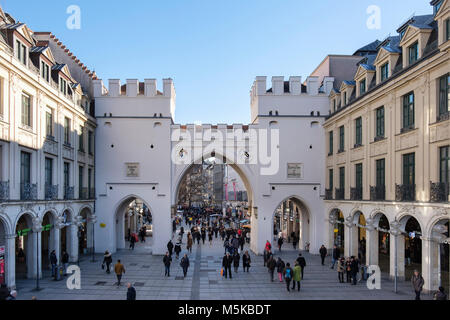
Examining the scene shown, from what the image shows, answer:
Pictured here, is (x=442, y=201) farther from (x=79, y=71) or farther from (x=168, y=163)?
(x=79, y=71)

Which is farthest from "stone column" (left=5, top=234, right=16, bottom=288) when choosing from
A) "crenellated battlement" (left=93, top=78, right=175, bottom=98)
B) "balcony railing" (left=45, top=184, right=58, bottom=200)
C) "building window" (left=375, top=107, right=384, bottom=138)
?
"building window" (left=375, top=107, right=384, bottom=138)

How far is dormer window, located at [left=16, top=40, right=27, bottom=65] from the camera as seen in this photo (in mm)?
18230

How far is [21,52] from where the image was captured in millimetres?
18578

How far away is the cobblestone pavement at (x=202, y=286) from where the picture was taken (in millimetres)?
16719

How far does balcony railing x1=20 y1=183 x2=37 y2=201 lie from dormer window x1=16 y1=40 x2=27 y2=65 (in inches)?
240

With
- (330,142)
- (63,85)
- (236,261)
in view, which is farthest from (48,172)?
(330,142)

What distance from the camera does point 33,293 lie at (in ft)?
55.5

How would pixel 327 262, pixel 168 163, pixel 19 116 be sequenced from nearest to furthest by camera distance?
pixel 19 116 < pixel 327 262 < pixel 168 163

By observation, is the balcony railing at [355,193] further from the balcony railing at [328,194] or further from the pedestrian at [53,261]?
the pedestrian at [53,261]

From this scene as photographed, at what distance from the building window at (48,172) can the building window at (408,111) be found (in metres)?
19.3

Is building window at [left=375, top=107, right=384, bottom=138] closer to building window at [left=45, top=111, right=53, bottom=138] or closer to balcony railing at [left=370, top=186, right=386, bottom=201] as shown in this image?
balcony railing at [left=370, top=186, right=386, bottom=201]

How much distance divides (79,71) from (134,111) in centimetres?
562

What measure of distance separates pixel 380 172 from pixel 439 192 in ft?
19.1
